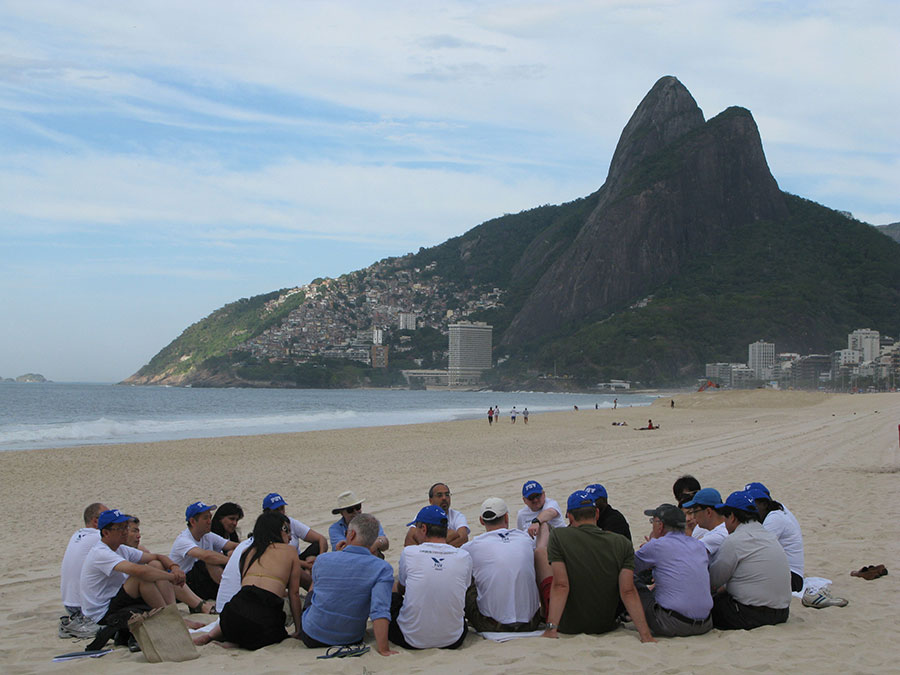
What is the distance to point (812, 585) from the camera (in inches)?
228

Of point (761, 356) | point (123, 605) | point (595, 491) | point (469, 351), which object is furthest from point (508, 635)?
point (469, 351)

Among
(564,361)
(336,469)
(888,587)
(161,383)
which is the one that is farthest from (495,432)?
(161,383)

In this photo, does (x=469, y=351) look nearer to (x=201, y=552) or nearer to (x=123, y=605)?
(x=201, y=552)

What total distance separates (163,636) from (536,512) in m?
2.82

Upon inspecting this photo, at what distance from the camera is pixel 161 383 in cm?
15775

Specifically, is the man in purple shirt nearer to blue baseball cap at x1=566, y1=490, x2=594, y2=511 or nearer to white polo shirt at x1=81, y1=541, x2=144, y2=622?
blue baseball cap at x1=566, y1=490, x2=594, y2=511

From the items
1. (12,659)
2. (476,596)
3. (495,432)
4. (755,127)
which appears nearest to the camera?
(12,659)

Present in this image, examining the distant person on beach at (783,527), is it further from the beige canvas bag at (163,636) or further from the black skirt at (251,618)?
the beige canvas bag at (163,636)

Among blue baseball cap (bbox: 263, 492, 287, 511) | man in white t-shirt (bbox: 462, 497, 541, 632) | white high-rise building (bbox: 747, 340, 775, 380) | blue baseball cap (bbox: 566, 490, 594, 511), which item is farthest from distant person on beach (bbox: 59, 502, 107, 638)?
white high-rise building (bbox: 747, 340, 775, 380)

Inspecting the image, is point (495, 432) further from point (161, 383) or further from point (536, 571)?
point (161, 383)

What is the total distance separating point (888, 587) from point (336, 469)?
40.4 ft

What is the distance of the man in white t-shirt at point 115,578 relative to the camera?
17.0 ft

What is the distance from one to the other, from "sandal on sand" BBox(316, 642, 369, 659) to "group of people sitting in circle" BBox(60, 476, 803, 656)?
0.24 feet

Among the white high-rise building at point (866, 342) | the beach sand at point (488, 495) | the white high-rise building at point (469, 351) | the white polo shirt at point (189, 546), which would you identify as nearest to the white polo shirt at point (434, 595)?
the beach sand at point (488, 495)
